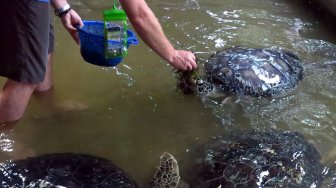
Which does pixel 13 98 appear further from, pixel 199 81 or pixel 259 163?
pixel 259 163

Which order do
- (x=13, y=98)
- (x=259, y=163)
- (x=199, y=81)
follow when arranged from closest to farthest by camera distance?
(x=259, y=163) < (x=13, y=98) < (x=199, y=81)

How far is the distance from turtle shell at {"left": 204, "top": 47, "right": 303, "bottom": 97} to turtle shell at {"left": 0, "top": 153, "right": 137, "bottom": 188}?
153 cm

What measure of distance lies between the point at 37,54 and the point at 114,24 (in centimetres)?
59

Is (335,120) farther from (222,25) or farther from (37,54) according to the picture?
(37,54)

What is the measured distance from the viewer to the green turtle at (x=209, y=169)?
279 centimetres

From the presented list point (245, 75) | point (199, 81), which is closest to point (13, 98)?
point (199, 81)

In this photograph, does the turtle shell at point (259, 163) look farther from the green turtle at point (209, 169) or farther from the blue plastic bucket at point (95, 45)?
the blue plastic bucket at point (95, 45)

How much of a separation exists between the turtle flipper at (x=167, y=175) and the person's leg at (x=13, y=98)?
1049 mm

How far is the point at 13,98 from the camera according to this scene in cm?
317

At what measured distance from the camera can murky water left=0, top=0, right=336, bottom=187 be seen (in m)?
3.45

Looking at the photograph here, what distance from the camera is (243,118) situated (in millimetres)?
3832

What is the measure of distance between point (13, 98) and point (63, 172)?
28.5 inches

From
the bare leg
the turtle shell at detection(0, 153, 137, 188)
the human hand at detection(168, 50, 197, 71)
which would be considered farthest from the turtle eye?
the bare leg

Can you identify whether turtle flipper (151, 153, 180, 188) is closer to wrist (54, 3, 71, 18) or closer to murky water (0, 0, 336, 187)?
murky water (0, 0, 336, 187)
